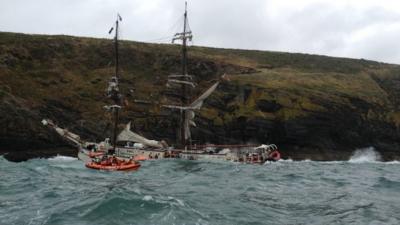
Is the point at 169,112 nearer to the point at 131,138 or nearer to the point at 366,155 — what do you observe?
the point at 131,138

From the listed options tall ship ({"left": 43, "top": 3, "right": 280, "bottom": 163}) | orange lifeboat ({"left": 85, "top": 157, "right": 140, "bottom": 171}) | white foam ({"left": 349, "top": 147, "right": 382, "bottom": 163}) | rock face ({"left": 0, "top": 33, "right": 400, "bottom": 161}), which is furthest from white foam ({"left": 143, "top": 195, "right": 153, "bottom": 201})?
white foam ({"left": 349, "top": 147, "right": 382, "bottom": 163})

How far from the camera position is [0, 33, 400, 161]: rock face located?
Answer: 7669 centimetres

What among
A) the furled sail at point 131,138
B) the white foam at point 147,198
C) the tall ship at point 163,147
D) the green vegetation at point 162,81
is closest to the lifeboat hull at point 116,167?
the tall ship at point 163,147

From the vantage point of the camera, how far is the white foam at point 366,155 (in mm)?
84613

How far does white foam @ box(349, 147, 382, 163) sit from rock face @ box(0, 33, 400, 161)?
0.88m

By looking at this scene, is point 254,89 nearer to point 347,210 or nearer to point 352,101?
point 352,101

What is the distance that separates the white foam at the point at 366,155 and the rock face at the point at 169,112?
0.88 meters

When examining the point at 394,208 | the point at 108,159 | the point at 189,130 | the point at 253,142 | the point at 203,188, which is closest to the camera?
the point at 394,208

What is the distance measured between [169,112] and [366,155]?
31.8m

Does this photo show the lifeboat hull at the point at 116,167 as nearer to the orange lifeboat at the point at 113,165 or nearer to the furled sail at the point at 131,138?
the orange lifeboat at the point at 113,165

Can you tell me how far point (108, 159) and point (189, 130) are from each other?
31.3 metres

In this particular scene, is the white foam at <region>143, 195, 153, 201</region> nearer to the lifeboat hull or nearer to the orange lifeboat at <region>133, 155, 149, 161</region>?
the lifeboat hull

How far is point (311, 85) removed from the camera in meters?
94.8

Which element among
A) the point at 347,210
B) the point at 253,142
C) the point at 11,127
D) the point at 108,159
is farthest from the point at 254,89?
the point at 347,210
